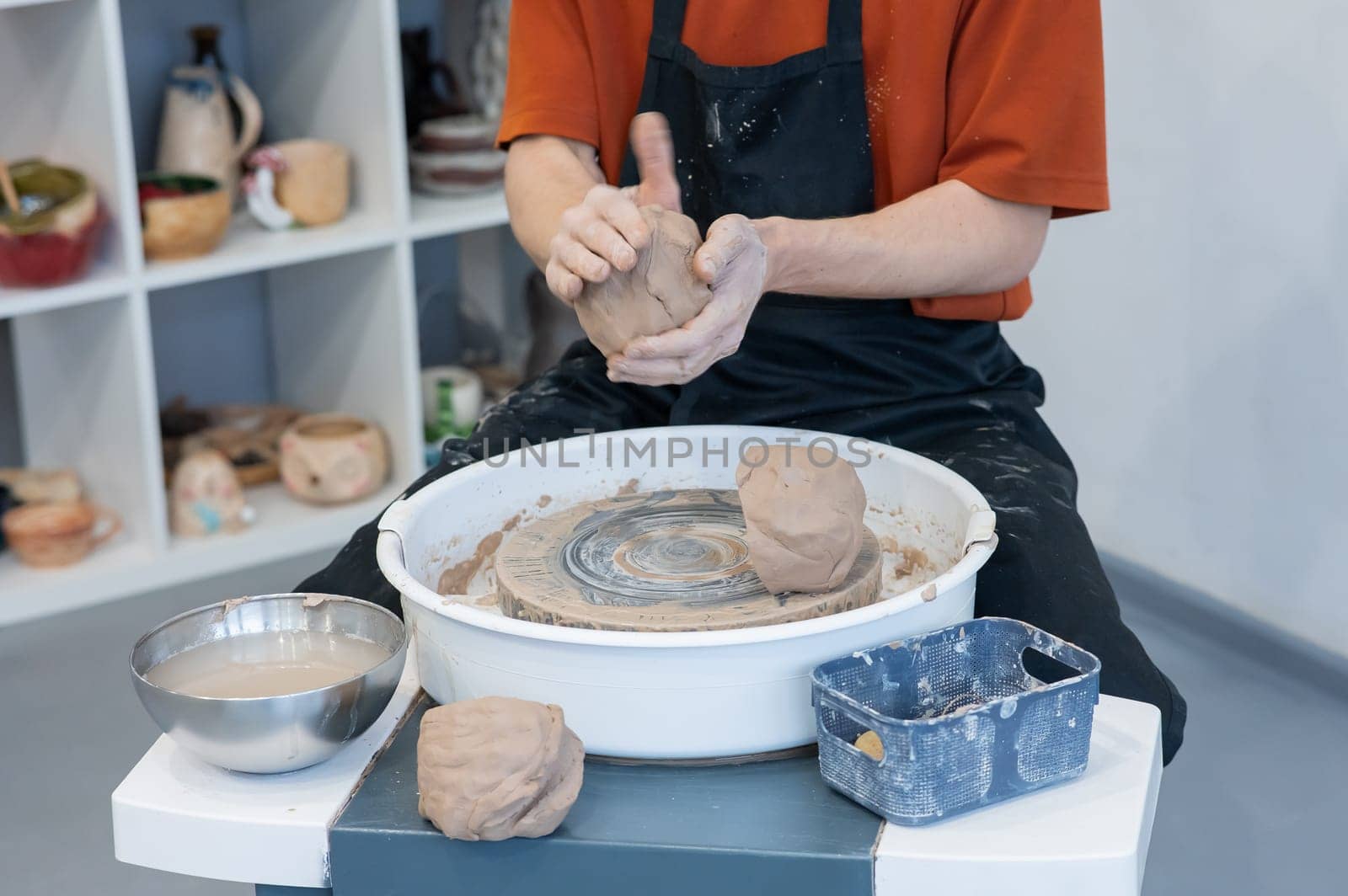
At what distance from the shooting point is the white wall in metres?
2.12

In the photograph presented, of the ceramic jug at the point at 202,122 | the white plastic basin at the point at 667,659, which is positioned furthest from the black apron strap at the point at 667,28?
the ceramic jug at the point at 202,122

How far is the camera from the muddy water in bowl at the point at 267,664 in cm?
112

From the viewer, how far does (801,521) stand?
3.59 ft

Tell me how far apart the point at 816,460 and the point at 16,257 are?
5.29ft

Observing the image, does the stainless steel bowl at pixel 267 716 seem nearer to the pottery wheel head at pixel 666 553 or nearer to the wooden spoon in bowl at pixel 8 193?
the pottery wheel head at pixel 666 553

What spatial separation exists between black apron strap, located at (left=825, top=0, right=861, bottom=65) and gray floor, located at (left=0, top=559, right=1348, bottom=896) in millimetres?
1040

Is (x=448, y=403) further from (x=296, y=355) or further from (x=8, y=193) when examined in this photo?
(x=8, y=193)

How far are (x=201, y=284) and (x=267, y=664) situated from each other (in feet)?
6.19

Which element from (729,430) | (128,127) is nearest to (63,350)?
(128,127)

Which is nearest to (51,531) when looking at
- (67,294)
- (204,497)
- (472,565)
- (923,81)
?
(204,497)

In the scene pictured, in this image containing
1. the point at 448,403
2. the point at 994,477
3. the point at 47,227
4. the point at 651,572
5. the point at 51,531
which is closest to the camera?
the point at 651,572

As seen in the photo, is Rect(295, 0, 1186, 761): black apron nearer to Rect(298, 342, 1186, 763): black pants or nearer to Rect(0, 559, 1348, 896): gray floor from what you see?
Rect(298, 342, 1186, 763): black pants

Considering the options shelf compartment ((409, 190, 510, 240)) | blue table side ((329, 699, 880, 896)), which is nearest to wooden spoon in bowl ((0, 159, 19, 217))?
shelf compartment ((409, 190, 510, 240))

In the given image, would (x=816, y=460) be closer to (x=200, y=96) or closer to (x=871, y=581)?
(x=871, y=581)
